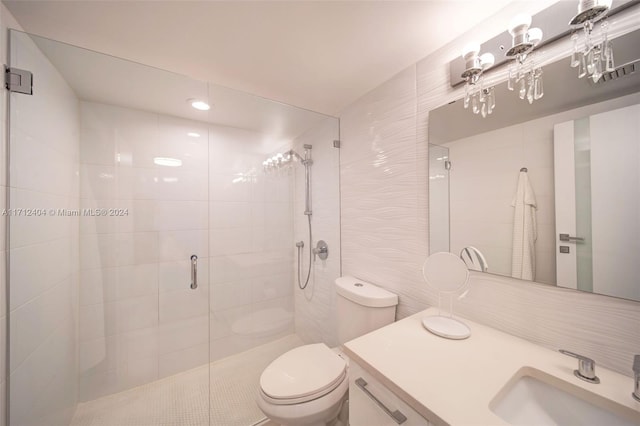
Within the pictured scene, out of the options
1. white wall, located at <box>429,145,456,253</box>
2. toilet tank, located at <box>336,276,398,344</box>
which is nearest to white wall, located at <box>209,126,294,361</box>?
toilet tank, located at <box>336,276,398,344</box>

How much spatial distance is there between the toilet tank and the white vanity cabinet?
0.48 meters

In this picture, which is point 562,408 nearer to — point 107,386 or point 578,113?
point 578,113

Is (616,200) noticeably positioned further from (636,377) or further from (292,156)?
(292,156)

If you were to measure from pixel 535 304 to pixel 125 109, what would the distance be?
8.63 ft

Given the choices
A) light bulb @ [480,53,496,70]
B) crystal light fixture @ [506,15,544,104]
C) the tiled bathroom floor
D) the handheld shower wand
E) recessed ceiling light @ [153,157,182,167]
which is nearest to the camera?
crystal light fixture @ [506,15,544,104]

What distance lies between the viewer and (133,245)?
1.74 metres

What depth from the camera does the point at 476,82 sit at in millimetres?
1004

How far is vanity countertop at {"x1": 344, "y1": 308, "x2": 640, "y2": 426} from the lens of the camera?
0.60 meters

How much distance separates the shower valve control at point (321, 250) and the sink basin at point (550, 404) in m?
1.38

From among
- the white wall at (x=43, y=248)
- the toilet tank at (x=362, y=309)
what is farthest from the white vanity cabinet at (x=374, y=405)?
the white wall at (x=43, y=248)

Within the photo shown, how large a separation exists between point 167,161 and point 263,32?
1.28 metres

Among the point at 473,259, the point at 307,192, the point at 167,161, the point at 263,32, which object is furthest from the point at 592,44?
the point at 167,161

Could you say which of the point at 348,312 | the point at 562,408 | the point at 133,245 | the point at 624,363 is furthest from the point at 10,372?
the point at 624,363

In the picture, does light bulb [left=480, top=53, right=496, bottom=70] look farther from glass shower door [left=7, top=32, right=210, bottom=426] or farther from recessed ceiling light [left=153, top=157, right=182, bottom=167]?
recessed ceiling light [left=153, top=157, right=182, bottom=167]
